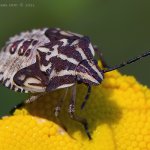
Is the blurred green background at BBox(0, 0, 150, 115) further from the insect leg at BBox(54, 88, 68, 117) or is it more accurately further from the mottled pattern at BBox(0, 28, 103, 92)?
the insect leg at BBox(54, 88, 68, 117)

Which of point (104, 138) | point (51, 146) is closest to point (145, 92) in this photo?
point (104, 138)

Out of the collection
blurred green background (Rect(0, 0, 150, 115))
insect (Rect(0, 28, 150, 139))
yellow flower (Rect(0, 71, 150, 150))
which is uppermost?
insect (Rect(0, 28, 150, 139))

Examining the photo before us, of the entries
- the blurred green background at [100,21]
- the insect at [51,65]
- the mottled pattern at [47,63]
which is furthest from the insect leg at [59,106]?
the blurred green background at [100,21]

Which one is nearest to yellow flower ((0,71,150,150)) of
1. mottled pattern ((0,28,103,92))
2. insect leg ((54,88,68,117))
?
insect leg ((54,88,68,117))

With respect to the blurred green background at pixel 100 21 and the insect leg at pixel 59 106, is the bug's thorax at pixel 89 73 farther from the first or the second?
the blurred green background at pixel 100 21

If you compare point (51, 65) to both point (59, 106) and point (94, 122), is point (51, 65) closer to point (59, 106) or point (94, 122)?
point (59, 106)

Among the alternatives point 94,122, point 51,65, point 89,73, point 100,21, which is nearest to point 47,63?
point 51,65
